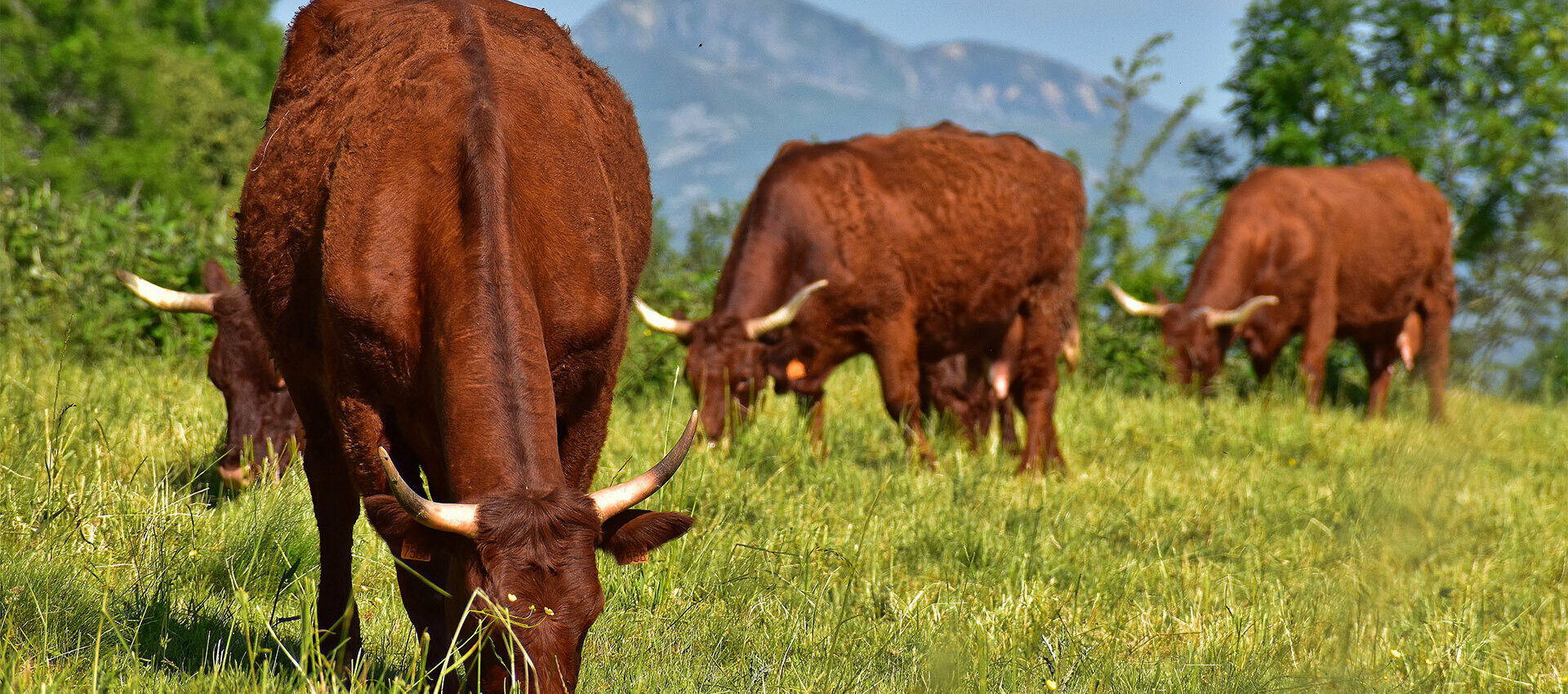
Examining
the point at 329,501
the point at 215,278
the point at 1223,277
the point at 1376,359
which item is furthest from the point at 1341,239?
the point at 329,501

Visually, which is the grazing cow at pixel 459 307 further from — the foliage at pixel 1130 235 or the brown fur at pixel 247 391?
the foliage at pixel 1130 235

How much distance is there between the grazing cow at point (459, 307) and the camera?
257cm

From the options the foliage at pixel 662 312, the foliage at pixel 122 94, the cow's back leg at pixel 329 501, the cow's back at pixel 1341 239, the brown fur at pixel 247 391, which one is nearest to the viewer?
the cow's back leg at pixel 329 501

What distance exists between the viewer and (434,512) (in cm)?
253

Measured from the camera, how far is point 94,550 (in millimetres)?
3883

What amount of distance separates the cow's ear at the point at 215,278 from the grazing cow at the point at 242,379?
0.32 meters

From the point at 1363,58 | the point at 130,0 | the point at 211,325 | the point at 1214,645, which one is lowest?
the point at 1214,645

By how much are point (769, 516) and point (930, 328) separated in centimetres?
330

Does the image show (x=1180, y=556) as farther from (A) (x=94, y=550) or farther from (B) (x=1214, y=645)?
(A) (x=94, y=550)

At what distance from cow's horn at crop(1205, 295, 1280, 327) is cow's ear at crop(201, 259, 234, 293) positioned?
821 centimetres

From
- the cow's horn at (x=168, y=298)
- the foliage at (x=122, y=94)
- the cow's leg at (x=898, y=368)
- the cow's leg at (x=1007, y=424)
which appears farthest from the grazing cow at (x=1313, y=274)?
the foliage at (x=122, y=94)

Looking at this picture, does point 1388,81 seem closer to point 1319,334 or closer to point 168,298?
point 1319,334

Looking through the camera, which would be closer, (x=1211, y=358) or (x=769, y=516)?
(x=769, y=516)

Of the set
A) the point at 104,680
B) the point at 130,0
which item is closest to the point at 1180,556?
the point at 104,680
